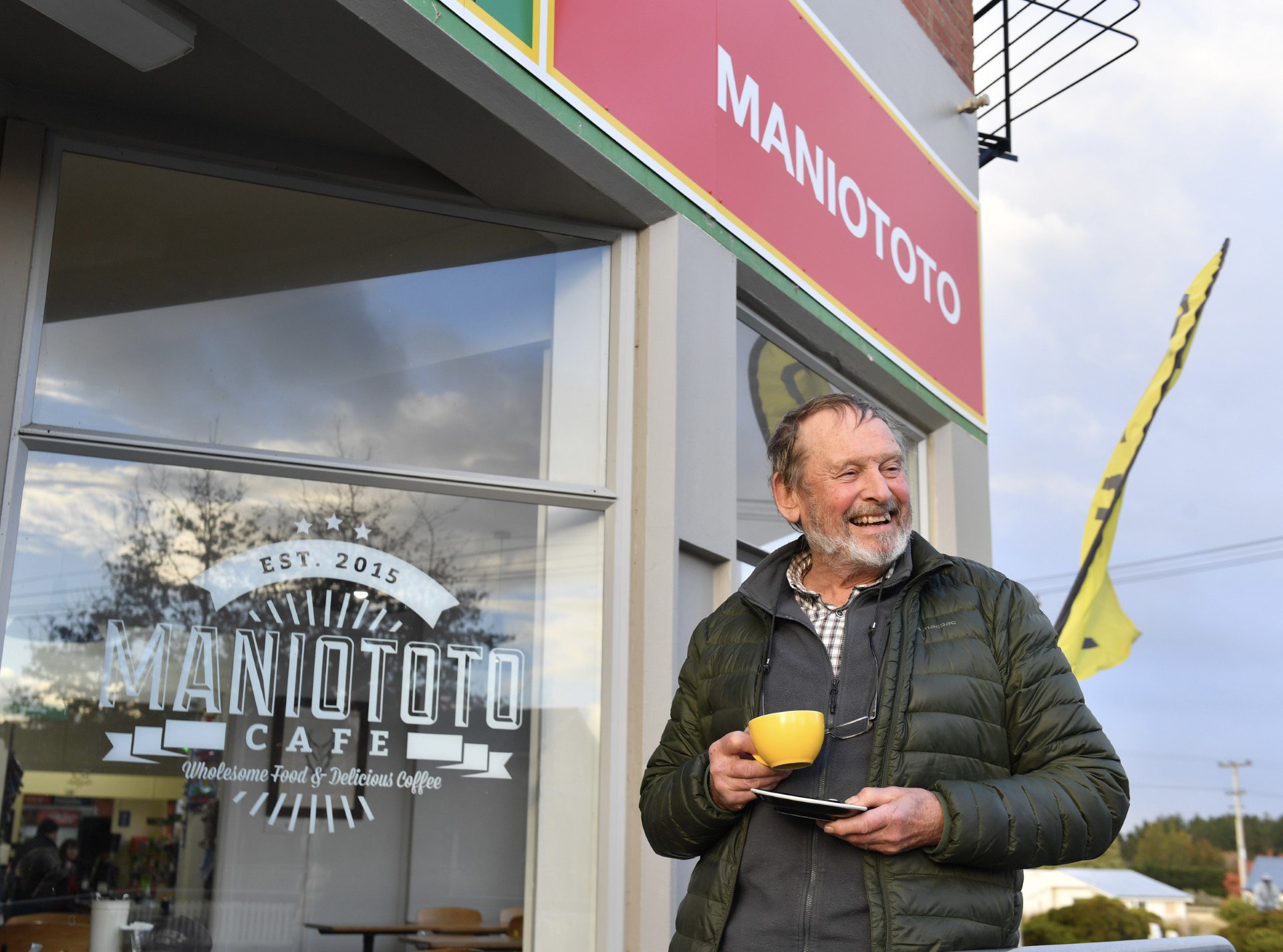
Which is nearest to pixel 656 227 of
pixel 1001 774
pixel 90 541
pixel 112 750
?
pixel 90 541

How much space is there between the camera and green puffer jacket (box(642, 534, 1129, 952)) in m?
1.90

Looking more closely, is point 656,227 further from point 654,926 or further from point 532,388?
point 654,926

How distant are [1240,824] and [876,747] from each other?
5892 centimetres

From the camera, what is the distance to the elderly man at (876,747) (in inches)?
74.9

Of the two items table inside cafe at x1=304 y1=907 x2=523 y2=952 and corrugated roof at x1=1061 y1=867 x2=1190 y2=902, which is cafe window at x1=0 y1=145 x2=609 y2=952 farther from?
corrugated roof at x1=1061 y1=867 x2=1190 y2=902

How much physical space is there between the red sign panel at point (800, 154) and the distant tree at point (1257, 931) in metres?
8.35

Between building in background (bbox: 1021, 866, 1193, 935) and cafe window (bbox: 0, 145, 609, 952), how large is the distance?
75.2 feet

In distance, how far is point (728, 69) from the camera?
16.1 feet

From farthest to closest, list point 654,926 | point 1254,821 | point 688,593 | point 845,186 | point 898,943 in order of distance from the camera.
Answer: point 1254,821 → point 845,186 → point 688,593 → point 654,926 → point 898,943

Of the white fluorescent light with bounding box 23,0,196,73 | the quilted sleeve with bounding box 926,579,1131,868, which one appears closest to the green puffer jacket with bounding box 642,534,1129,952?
the quilted sleeve with bounding box 926,579,1131,868

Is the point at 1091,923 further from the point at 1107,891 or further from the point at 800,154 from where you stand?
the point at 800,154

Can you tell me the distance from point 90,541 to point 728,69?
9.68 feet

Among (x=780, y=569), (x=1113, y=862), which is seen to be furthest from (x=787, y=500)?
(x=1113, y=862)

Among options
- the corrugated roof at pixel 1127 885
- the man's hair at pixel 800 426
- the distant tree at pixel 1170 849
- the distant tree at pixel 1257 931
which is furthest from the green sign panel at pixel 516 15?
the distant tree at pixel 1170 849
